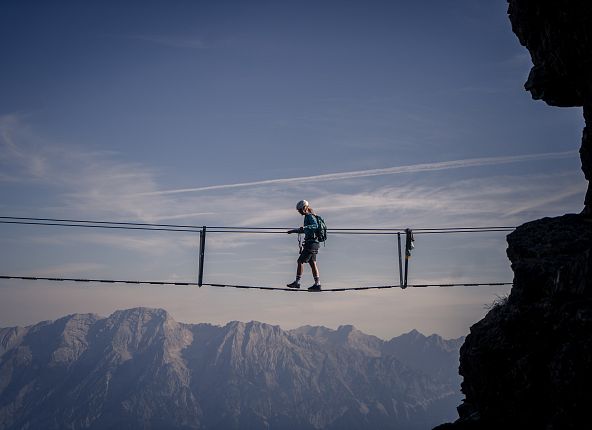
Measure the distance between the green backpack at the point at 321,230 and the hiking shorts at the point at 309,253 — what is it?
0.24 meters

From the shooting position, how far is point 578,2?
37.5 feet

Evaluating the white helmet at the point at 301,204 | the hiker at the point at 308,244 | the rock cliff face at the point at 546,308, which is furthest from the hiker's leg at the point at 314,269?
the rock cliff face at the point at 546,308

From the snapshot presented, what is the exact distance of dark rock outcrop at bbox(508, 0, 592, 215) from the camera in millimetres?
11773

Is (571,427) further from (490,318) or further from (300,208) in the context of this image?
(300,208)

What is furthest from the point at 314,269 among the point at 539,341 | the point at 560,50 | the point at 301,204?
the point at 560,50

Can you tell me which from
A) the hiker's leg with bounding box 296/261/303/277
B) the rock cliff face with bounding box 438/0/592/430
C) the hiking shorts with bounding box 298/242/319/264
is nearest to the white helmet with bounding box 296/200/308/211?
the hiking shorts with bounding box 298/242/319/264

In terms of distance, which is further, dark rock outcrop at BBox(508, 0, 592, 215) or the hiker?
the hiker

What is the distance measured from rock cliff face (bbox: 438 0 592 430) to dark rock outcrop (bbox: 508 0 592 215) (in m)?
0.03

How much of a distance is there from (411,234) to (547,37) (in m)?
7.53

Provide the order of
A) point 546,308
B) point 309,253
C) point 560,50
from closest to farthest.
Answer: point 546,308 < point 560,50 < point 309,253

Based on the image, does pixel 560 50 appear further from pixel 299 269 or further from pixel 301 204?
pixel 299 269

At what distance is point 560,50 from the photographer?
12695 mm

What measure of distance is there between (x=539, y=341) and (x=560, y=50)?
Answer: 7.35 m

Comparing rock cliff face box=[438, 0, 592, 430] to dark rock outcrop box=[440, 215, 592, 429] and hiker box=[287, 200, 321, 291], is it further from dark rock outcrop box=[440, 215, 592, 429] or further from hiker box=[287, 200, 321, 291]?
hiker box=[287, 200, 321, 291]
